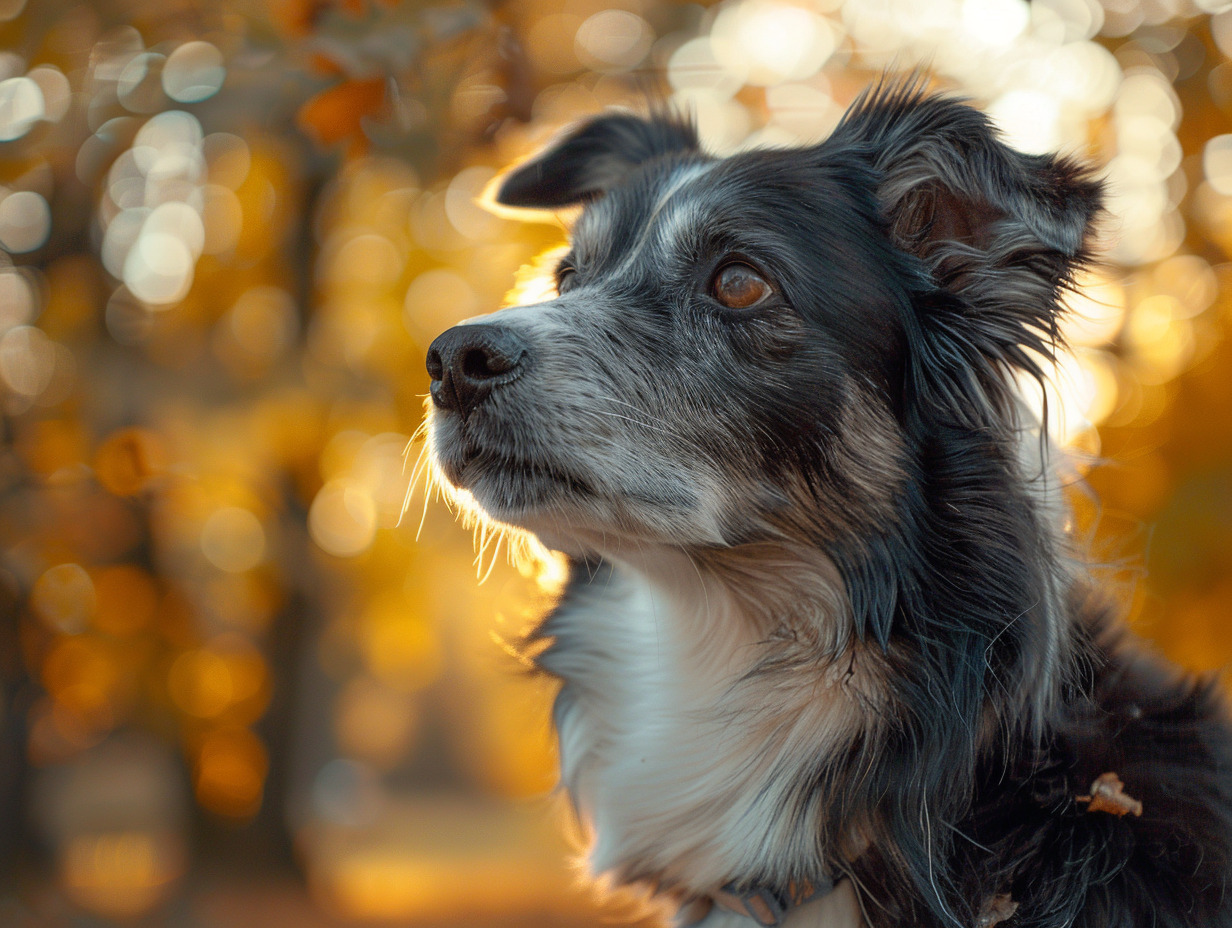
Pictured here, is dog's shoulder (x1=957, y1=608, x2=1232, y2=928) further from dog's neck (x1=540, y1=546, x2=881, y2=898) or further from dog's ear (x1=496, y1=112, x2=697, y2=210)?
dog's ear (x1=496, y1=112, x2=697, y2=210)

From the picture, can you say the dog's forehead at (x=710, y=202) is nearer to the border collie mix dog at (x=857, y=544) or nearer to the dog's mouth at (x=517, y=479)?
the border collie mix dog at (x=857, y=544)

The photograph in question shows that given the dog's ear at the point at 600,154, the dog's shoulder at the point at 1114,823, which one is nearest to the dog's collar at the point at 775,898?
the dog's shoulder at the point at 1114,823

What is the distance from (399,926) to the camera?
8008mm

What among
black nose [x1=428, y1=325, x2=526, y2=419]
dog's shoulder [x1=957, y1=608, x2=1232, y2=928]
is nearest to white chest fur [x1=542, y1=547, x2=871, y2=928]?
dog's shoulder [x1=957, y1=608, x2=1232, y2=928]

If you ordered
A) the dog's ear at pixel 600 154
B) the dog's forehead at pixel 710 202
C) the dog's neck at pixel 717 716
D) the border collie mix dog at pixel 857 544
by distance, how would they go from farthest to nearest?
1. the dog's ear at pixel 600 154
2. the dog's forehead at pixel 710 202
3. the dog's neck at pixel 717 716
4. the border collie mix dog at pixel 857 544

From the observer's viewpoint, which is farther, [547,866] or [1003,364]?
[547,866]

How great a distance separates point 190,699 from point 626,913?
5.68 m

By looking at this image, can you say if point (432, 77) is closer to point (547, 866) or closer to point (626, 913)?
point (626, 913)

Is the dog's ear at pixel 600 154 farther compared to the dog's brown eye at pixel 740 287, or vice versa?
the dog's ear at pixel 600 154

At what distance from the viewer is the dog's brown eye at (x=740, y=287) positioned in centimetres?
247

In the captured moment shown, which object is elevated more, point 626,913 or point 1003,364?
point 1003,364

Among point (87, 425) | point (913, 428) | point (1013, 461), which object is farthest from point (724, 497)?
point (87, 425)

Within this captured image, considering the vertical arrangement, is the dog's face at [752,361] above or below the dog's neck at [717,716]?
above

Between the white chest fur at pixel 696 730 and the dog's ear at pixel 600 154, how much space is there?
1.36 metres
